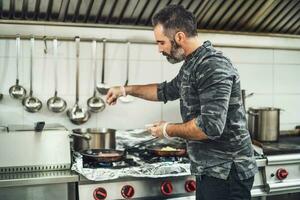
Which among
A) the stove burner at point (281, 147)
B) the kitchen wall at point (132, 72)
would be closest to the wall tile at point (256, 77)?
the kitchen wall at point (132, 72)

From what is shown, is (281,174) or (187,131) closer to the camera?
(187,131)

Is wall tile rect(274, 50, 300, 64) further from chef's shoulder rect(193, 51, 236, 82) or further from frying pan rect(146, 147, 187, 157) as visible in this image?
chef's shoulder rect(193, 51, 236, 82)

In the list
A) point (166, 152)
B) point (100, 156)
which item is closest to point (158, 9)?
point (166, 152)

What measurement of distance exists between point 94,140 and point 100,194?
16.3 inches

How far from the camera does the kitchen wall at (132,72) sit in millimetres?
2137

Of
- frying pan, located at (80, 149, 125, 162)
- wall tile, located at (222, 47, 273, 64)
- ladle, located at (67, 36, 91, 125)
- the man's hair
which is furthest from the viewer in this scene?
wall tile, located at (222, 47, 273, 64)

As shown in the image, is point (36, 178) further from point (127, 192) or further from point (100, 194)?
point (127, 192)

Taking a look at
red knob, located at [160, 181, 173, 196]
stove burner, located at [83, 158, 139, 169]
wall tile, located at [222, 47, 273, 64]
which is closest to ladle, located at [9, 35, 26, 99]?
stove burner, located at [83, 158, 139, 169]

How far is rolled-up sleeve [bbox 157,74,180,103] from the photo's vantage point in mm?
1827

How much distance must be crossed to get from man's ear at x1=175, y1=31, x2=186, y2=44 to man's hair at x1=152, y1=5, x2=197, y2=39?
11 millimetres

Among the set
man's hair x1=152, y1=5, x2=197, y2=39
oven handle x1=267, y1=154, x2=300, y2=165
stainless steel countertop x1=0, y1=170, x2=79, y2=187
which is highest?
man's hair x1=152, y1=5, x2=197, y2=39

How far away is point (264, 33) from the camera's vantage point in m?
2.59

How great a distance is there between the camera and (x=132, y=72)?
2.37m

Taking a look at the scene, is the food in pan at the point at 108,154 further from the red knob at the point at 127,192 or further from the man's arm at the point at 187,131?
the man's arm at the point at 187,131
